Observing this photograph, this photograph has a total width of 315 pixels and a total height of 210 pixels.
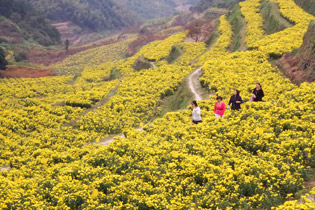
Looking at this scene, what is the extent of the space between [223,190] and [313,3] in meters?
49.7

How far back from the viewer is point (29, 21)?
13125 centimetres

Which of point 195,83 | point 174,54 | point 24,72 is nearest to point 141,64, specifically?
point 174,54

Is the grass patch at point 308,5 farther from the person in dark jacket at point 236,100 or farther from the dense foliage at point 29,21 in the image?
the dense foliage at point 29,21

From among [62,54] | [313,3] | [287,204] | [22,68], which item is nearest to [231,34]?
[313,3]

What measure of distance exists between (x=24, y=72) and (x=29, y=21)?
258 ft

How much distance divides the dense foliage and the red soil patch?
59.7 meters

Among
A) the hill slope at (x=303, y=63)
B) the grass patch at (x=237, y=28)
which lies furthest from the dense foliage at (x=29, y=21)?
the hill slope at (x=303, y=63)

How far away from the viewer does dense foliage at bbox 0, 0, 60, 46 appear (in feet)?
411

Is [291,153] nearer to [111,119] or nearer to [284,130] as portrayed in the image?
[284,130]

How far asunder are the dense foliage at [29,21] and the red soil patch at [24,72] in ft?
196

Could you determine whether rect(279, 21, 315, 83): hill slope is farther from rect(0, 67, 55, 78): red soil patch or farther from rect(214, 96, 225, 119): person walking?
rect(0, 67, 55, 78): red soil patch

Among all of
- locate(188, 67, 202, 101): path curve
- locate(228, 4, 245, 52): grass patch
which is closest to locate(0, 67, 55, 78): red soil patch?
locate(188, 67, 202, 101): path curve

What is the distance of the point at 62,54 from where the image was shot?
4215 inches

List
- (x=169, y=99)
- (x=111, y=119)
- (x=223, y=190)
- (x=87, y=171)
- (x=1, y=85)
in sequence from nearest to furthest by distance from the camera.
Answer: (x=223, y=190), (x=87, y=171), (x=111, y=119), (x=169, y=99), (x=1, y=85)
